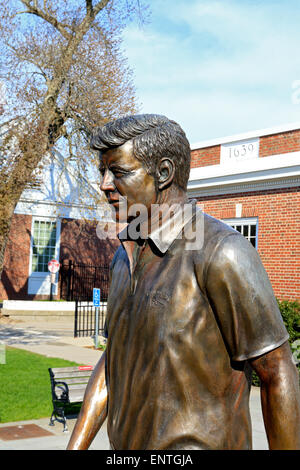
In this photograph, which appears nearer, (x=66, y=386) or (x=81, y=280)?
(x=66, y=386)

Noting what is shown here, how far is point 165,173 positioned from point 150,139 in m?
0.11

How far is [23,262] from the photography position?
87.1 feet

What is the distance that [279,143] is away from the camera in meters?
14.1

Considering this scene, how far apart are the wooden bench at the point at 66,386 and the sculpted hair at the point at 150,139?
6.89 metres

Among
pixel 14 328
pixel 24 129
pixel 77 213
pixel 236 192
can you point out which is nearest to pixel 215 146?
pixel 236 192

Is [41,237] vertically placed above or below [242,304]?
above

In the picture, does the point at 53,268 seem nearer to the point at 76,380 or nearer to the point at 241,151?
the point at 241,151

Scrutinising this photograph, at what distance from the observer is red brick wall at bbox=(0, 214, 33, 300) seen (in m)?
26.1

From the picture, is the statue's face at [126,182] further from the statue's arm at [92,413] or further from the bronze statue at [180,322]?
the statue's arm at [92,413]

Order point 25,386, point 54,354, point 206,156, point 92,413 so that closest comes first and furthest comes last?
point 92,413, point 25,386, point 54,354, point 206,156

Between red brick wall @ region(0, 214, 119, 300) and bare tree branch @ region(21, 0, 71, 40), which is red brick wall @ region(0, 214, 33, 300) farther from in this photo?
bare tree branch @ region(21, 0, 71, 40)

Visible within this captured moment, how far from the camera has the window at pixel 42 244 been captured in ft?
88.5

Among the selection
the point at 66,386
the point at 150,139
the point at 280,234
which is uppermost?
the point at 280,234

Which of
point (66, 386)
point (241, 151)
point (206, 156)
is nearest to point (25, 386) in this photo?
point (66, 386)
